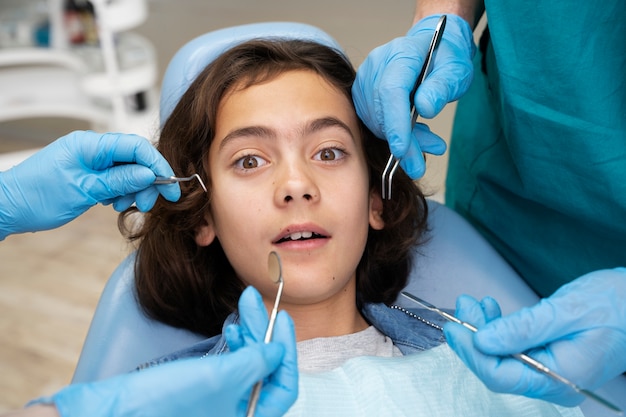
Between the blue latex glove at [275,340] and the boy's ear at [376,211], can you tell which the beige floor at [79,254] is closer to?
the boy's ear at [376,211]

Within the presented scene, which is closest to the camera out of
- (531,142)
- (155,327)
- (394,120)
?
(394,120)

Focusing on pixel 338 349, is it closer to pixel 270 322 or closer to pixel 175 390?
pixel 270 322

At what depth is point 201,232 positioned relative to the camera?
1.37 metres

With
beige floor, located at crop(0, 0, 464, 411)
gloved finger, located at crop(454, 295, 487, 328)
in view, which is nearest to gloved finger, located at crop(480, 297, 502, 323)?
gloved finger, located at crop(454, 295, 487, 328)

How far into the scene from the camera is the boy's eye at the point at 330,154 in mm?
1253

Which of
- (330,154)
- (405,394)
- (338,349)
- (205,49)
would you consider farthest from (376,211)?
(205,49)

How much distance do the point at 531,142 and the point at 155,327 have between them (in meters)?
0.81

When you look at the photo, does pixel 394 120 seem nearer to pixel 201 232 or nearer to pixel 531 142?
pixel 531 142

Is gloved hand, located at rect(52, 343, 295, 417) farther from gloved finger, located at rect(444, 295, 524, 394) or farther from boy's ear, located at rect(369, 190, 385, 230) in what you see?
boy's ear, located at rect(369, 190, 385, 230)

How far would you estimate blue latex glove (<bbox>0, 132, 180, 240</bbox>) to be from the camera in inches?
44.7

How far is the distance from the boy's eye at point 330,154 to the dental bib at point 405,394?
37cm

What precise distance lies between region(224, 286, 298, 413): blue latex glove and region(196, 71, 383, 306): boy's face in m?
0.23

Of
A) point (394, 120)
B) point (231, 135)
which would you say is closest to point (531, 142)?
point (394, 120)

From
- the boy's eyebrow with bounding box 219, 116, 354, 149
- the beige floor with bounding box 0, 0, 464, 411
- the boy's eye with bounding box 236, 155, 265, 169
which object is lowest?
the beige floor with bounding box 0, 0, 464, 411
